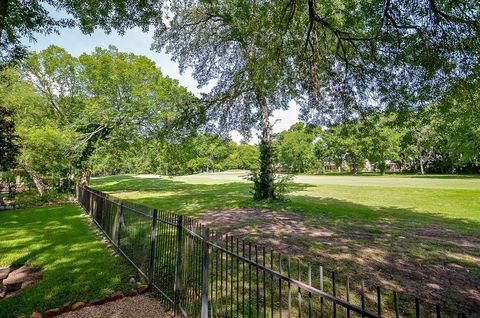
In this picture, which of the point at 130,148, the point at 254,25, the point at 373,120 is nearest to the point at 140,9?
the point at 254,25

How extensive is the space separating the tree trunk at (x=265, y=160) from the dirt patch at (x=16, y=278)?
11640 mm

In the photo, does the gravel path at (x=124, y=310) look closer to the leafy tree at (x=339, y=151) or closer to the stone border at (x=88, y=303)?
the stone border at (x=88, y=303)

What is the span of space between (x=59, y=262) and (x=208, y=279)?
16.2ft

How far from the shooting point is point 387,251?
6652mm

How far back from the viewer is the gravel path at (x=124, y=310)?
4.10m

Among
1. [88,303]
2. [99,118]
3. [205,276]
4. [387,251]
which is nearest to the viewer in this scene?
[205,276]

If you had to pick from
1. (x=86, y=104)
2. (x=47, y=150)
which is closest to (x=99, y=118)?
(x=86, y=104)

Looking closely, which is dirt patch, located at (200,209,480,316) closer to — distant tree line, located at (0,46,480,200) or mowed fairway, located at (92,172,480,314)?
mowed fairway, located at (92,172,480,314)

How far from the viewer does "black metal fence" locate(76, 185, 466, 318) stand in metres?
3.28

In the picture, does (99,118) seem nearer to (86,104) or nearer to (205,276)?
(86,104)

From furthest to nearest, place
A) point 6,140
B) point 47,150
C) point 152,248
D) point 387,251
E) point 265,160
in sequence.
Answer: point 47,150 < point 265,160 < point 6,140 < point 387,251 < point 152,248

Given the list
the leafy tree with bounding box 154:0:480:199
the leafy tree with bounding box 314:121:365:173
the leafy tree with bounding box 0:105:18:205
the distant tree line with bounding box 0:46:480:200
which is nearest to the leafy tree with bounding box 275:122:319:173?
the leafy tree with bounding box 314:121:365:173

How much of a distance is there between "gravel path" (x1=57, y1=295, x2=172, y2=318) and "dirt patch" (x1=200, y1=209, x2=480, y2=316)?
3.37m

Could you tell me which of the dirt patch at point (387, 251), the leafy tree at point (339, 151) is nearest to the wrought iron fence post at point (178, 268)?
the dirt patch at point (387, 251)
